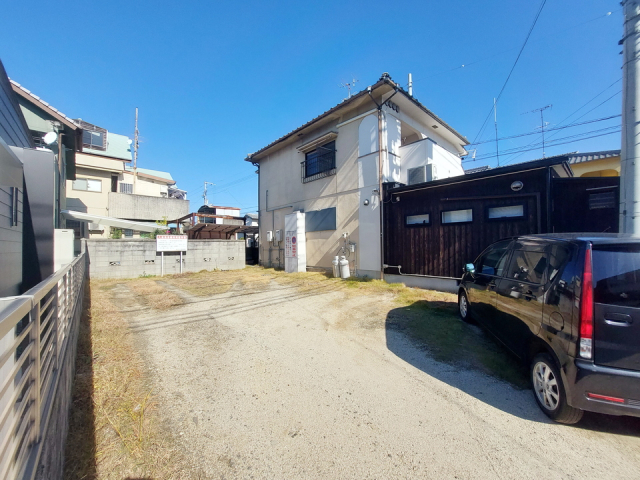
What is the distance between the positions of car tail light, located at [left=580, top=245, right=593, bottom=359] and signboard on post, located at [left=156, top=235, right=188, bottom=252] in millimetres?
12554

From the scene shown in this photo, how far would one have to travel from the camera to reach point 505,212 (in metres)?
6.36

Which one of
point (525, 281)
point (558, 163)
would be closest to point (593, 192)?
point (558, 163)

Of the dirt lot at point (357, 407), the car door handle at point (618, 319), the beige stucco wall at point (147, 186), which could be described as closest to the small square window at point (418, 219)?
the dirt lot at point (357, 407)

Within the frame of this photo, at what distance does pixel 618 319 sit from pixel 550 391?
82 cm

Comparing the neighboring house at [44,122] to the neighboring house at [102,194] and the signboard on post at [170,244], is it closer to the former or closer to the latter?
the signboard on post at [170,244]

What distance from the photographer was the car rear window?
189cm

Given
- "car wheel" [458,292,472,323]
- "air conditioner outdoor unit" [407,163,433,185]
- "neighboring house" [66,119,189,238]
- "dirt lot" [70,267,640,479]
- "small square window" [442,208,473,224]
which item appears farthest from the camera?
"neighboring house" [66,119,189,238]

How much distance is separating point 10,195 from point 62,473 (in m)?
5.93

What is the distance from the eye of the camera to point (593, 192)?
5.38 meters

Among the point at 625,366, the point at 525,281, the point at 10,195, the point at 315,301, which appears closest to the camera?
the point at 625,366

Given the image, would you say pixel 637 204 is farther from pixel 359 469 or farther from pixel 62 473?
pixel 62 473

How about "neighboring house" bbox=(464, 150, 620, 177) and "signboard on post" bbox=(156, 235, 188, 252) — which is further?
"neighboring house" bbox=(464, 150, 620, 177)

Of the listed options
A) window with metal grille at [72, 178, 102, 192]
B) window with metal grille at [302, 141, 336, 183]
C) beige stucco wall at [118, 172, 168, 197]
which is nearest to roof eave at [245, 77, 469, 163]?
window with metal grille at [302, 141, 336, 183]

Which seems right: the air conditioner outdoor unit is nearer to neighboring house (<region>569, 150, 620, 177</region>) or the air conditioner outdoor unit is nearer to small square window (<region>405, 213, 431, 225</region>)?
small square window (<region>405, 213, 431, 225</region>)
